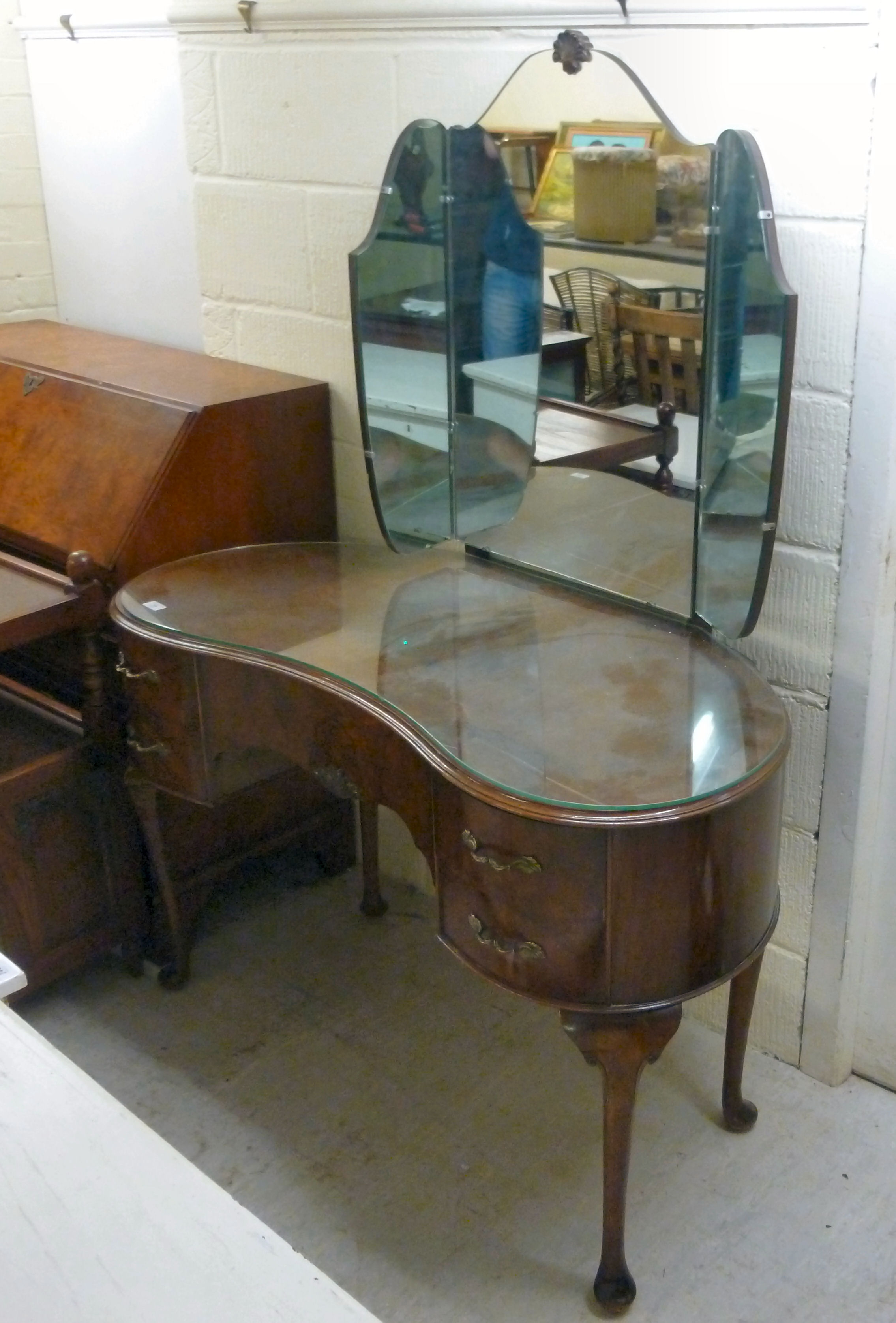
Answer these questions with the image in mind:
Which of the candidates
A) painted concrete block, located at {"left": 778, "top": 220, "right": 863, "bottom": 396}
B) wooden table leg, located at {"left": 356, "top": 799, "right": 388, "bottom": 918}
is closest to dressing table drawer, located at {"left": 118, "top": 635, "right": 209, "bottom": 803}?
wooden table leg, located at {"left": 356, "top": 799, "right": 388, "bottom": 918}

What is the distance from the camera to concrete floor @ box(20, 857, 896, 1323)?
67.4 inches

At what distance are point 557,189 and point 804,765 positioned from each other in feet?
2.94

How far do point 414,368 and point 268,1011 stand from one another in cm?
114

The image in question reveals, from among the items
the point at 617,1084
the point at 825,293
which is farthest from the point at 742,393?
the point at 617,1084

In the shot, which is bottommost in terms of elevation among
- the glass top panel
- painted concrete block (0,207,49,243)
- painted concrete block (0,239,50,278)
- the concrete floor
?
the concrete floor

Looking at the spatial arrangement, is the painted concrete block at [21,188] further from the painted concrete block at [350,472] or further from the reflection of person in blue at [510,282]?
the reflection of person in blue at [510,282]

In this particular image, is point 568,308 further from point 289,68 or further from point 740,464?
point 289,68

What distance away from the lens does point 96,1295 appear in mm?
711

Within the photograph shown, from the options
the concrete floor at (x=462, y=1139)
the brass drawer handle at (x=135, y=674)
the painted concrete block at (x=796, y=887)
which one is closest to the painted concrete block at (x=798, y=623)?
the painted concrete block at (x=796, y=887)

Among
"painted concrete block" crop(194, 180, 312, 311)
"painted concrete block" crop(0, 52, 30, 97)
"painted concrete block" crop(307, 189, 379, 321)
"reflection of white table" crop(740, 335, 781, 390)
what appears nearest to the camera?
"reflection of white table" crop(740, 335, 781, 390)

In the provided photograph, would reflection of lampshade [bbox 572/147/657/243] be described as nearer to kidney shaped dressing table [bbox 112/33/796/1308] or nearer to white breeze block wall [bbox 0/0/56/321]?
kidney shaped dressing table [bbox 112/33/796/1308]

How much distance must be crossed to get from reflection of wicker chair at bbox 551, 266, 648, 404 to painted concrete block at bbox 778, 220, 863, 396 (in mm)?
218

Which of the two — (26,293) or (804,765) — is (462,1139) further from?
(26,293)

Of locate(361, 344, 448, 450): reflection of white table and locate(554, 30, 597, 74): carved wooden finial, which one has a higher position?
locate(554, 30, 597, 74): carved wooden finial
